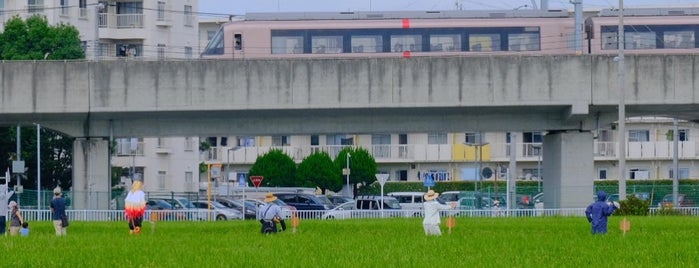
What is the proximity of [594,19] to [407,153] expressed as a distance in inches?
1774

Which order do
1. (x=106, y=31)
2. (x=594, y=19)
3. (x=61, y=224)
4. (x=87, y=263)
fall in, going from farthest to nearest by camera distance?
(x=106, y=31) < (x=594, y=19) < (x=61, y=224) < (x=87, y=263)

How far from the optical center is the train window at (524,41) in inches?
2717

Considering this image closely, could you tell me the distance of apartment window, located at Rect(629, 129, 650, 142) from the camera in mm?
112438

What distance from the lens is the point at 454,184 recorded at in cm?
10581

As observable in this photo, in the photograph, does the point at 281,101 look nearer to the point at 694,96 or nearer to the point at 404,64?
the point at 404,64

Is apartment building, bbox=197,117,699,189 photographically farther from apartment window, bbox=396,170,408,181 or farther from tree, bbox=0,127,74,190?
tree, bbox=0,127,74,190

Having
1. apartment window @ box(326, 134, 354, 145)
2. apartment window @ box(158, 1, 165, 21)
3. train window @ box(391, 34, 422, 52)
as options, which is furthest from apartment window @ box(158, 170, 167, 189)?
train window @ box(391, 34, 422, 52)

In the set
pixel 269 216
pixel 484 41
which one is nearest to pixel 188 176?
pixel 484 41

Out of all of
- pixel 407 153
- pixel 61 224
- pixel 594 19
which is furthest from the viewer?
pixel 407 153

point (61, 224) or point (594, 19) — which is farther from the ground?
point (594, 19)

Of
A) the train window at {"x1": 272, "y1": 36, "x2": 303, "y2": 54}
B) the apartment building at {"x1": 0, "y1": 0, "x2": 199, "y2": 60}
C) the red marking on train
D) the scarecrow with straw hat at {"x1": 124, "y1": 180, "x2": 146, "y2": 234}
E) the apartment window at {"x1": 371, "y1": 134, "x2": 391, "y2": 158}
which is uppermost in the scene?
the apartment building at {"x1": 0, "y1": 0, "x2": 199, "y2": 60}

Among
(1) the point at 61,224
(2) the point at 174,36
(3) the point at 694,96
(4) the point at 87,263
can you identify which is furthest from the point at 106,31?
(4) the point at 87,263

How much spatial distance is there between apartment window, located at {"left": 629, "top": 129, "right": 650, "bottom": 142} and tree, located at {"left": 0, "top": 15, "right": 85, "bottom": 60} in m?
41.5

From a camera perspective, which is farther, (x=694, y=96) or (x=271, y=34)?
(x=271, y=34)
